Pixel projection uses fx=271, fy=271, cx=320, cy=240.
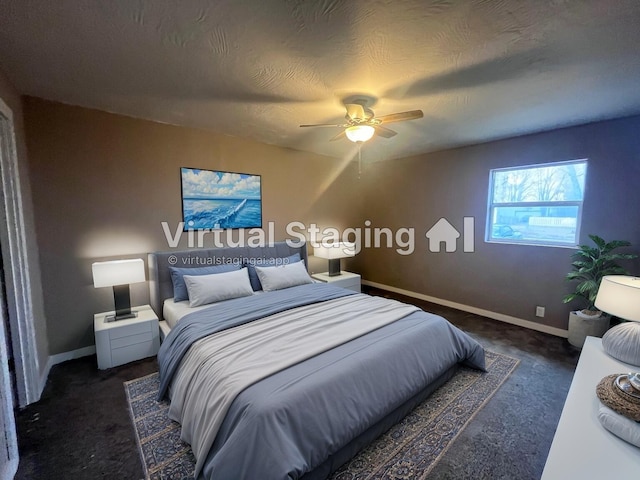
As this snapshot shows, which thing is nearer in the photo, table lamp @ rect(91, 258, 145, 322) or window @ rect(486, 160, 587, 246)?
table lamp @ rect(91, 258, 145, 322)

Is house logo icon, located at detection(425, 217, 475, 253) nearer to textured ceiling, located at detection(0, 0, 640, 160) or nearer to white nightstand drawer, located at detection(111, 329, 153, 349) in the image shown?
textured ceiling, located at detection(0, 0, 640, 160)

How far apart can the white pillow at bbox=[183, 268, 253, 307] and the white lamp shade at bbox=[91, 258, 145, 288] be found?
1.44 feet

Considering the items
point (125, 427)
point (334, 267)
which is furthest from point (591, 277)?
point (125, 427)

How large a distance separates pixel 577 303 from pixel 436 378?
229 centimetres

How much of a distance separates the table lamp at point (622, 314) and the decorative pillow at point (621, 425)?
60 centimetres

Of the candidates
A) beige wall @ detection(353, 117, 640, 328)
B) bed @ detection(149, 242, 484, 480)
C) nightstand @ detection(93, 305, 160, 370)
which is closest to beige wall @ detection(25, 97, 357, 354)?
nightstand @ detection(93, 305, 160, 370)

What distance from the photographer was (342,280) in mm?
4133

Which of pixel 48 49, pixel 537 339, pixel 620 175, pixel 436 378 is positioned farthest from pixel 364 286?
pixel 48 49

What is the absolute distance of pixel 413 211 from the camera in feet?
15.0

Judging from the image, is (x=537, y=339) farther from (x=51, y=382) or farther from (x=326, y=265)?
(x=51, y=382)

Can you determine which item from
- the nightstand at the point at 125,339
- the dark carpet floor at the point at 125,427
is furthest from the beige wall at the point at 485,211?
the nightstand at the point at 125,339

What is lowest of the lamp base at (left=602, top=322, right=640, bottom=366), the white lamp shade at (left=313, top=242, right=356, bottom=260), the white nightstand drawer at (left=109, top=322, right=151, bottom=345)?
the white nightstand drawer at (left=109, top=322, right=151, bottom=345)

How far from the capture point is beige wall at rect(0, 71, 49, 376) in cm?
215

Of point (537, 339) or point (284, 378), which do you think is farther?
point (537, 339)
